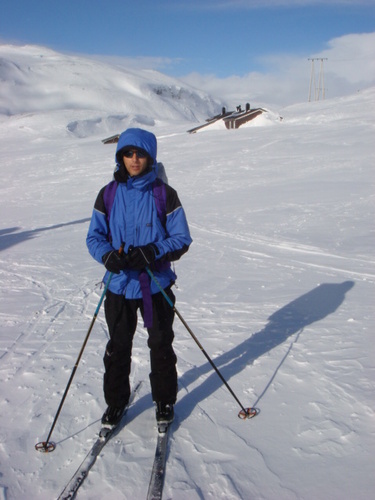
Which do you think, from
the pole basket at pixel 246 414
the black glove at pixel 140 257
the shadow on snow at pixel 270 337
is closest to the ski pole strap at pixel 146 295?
the black glove at pixel 140 257

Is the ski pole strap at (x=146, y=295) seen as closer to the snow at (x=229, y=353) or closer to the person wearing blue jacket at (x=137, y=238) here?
the person wearing blue jacket at (x=137, y=238)

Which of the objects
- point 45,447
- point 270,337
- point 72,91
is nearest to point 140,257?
point 45,447

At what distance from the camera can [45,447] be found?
2.94 metres

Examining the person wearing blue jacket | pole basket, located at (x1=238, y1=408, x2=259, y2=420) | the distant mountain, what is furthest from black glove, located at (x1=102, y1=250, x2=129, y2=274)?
the distant mountain

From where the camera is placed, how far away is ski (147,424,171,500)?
8.36ft

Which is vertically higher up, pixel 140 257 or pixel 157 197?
pixel 157 197

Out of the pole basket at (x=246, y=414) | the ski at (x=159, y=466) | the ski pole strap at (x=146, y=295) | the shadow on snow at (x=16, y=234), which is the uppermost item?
the ski pole strap at (x=146, y=295)

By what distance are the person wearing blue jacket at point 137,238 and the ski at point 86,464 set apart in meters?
0.42

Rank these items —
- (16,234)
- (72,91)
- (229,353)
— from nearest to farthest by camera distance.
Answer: (229,353)
(16,234)
(72,91)

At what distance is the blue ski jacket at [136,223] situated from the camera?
291 centimetres

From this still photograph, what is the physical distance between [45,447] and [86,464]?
326 millimetres

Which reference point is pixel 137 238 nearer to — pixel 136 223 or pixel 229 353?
pixel 136 223

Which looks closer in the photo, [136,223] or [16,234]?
[136,223]

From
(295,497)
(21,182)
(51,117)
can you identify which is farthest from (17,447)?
(51,117)
